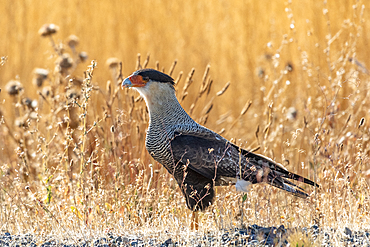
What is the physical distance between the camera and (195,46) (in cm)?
791

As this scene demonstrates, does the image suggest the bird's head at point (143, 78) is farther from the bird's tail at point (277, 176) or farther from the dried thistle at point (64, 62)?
the dried thistle at point (64, 62)

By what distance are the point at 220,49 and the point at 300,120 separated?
2.38m

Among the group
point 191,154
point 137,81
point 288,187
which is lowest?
point 288,187

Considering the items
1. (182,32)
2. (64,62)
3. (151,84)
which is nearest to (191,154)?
(151,84)

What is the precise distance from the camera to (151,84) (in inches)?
148

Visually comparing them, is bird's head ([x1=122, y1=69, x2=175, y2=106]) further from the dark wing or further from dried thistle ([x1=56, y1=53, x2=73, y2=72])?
dried thistle ([x1=56, y1=53, x2=73, y2=72])

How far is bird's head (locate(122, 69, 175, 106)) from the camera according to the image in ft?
12.2

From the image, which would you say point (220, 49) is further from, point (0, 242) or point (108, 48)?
point (0, 242)

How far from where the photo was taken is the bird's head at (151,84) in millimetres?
3729

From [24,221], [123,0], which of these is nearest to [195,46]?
[123,0]

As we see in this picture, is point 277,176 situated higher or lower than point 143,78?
lower

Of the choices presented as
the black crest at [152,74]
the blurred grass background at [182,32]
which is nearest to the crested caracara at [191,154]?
the black crest at [152,74]

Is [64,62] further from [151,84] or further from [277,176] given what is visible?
[277,176]

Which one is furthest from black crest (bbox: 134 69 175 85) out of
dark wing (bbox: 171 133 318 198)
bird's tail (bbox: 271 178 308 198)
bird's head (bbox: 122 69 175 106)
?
bird's tail (bbox: 271 178 308 198)
